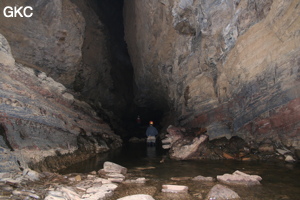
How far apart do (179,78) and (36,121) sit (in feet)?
25.0

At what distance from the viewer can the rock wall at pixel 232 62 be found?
6.13 meters

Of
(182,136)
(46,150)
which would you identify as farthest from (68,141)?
(182,136)

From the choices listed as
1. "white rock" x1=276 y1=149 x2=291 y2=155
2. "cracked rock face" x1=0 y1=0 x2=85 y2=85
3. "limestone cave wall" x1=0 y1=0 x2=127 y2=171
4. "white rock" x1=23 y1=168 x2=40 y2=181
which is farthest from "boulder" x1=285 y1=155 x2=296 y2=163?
"cracked rock face" x1=0 y1=0 x2=85 y2=85

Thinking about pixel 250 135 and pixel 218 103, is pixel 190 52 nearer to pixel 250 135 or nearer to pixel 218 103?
pixel 218 103

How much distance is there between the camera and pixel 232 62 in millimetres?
8109

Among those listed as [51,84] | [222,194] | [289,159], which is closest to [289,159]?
[289,159]

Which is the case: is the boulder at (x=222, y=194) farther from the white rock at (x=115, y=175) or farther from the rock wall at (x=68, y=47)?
the rock wall at (x=68, y=47)

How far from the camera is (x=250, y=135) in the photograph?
7309 mm

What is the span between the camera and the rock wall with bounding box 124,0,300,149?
20.1 feet

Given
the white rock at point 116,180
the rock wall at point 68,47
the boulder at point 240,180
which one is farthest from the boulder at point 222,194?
the rock wall at point 68,47

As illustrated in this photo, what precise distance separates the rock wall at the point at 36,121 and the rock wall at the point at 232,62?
5.38m

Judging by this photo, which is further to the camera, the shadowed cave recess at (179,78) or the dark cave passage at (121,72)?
the dark cave passage at (121,72)

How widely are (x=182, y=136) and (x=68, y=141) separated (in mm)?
4592

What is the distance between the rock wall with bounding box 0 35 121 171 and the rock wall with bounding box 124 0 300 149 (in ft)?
17.6
